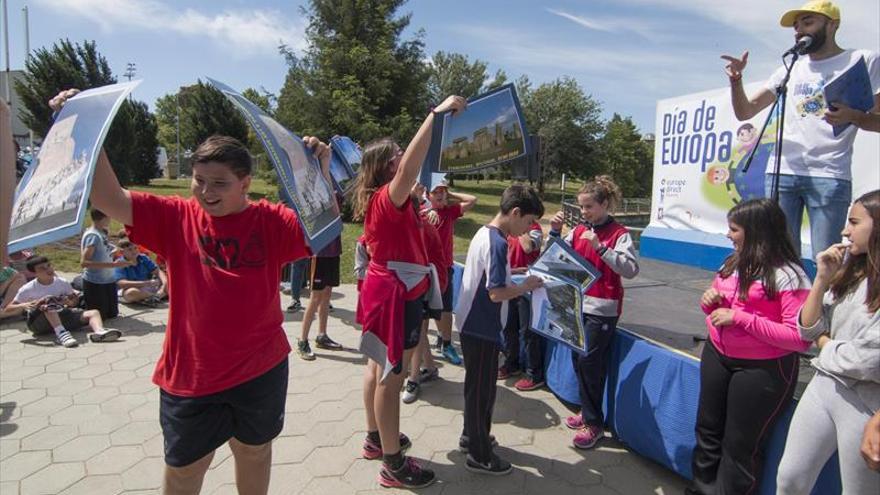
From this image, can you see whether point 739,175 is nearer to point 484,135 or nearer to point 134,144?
point 484,135

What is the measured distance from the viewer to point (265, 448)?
2.07m

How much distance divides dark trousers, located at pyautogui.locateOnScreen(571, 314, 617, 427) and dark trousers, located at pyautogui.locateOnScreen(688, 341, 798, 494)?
717 mm

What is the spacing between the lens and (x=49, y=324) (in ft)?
17.6

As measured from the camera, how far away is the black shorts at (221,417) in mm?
1884

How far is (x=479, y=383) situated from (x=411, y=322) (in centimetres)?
54

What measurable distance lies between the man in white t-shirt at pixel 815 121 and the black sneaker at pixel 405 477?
8.91 ft

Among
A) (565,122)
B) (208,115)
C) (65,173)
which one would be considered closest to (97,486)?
(65,173)

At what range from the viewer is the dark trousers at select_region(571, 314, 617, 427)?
3193 mm

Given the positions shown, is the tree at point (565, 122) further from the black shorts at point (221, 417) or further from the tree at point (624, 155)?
the black shorts at point (221, 417)

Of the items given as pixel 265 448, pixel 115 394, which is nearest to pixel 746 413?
pixel 265 448

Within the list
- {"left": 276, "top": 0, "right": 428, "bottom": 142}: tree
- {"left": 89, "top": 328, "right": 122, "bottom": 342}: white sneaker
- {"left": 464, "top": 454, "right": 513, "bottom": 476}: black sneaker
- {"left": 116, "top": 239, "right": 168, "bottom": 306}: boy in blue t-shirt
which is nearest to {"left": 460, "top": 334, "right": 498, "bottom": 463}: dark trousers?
{"left": 464, "top": 454, "right": 513, "bottom": 476}: black sneaker

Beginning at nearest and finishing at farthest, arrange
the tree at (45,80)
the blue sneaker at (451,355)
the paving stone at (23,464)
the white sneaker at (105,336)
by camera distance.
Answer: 1. the paving stone at (23,464)
2. the blue sneaker at (451,355)
3. the white sneaker at (105,336)
4. the tree at (45,80)

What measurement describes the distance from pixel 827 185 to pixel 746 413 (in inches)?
68.4

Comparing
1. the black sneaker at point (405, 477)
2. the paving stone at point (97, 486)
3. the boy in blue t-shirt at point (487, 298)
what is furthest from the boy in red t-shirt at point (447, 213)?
the paving stone at point (97, 486)
